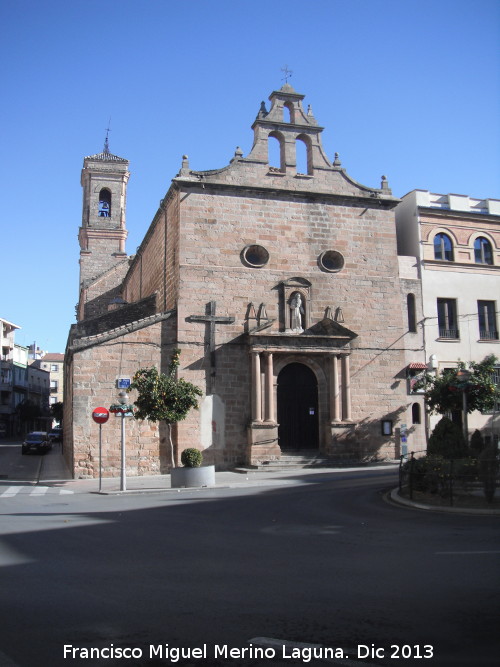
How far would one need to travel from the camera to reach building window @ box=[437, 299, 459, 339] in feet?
87.1

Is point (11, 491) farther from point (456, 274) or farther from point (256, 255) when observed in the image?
point (456, 274)

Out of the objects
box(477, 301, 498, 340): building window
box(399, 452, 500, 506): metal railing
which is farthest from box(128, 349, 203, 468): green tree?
box(477, 301, 498, 340): building window

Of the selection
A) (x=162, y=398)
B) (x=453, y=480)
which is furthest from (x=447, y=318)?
(x=453, y=480)

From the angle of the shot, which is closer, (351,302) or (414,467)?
(414,467)

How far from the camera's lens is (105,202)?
50062 mm

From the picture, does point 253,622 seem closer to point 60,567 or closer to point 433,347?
point 60,567

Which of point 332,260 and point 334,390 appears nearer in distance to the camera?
point 334,390

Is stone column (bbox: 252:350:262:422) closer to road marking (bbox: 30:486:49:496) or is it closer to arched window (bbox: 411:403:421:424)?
arched window (bbox: 411:403:421:424)

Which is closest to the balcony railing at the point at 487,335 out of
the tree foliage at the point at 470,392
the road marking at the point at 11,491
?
the tree foliage at the point at 470,392

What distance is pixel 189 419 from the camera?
22.2 metres

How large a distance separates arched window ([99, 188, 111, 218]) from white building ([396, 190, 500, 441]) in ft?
93.2

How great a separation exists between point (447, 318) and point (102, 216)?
31714mm

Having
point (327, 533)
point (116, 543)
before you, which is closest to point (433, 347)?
point (327, 533)

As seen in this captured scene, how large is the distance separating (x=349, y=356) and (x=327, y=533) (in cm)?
1472
